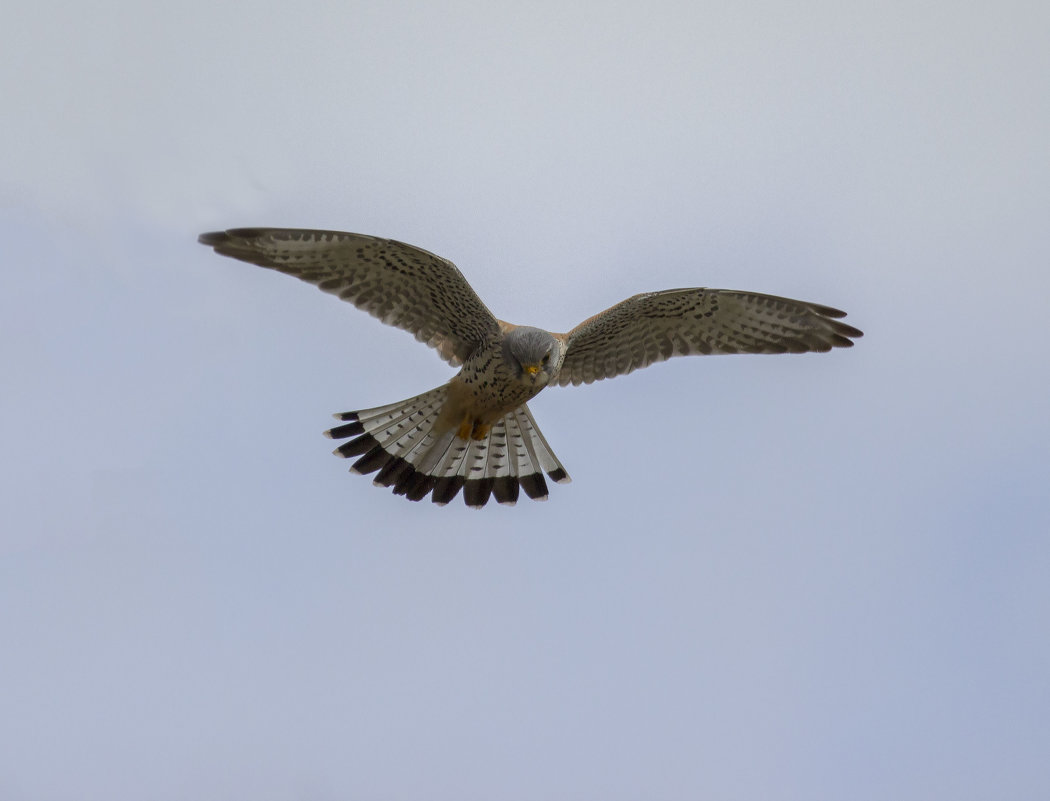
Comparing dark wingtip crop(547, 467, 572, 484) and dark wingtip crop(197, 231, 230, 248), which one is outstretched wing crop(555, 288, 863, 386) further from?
dark wingtip crop(197, 231, 230, 248)

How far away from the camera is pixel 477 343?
9672 mm

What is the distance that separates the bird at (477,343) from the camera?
905 centimetres

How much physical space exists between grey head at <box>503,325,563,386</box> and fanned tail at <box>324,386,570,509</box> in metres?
1.02

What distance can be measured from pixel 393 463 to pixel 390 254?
6.50ft

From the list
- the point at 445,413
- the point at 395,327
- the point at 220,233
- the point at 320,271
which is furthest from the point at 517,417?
the point at 220,233

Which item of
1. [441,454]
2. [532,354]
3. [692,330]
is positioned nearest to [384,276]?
[532,354]

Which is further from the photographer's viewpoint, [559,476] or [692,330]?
[559,476]

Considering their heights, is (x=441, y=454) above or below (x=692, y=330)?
below

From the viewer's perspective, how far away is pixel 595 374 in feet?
33.6

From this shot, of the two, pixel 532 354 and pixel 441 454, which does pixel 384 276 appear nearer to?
pixel 532 354

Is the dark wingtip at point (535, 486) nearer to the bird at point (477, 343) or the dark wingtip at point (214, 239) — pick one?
the bird at point (477, 343)

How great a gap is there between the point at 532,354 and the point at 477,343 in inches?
30.7

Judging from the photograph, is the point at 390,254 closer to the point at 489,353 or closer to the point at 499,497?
the point at 489,353

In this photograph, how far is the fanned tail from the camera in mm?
10266
